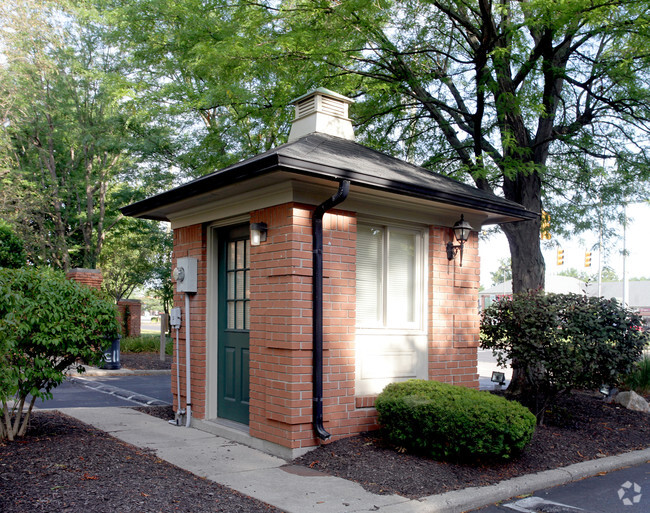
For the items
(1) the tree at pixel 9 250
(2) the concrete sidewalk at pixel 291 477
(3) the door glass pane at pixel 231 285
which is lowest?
(2) the concrete sidewalk at pixel 291 477

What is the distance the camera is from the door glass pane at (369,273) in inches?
274

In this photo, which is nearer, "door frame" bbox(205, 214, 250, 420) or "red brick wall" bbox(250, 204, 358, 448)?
"red brick wall" bbox(250, 204, 358, 448)

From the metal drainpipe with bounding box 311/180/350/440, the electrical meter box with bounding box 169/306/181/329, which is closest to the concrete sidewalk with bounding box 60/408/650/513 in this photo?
the metal drainpipe with bounding box 311/180/350/440

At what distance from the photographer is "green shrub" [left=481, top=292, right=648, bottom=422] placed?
729cm

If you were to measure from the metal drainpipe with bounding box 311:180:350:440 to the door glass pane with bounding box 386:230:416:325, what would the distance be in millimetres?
1297

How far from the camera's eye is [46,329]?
19.8 feet

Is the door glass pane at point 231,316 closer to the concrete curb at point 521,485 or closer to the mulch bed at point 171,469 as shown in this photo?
the mulch bed at point 171,469

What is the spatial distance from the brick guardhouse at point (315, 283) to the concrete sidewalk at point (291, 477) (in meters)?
0.35

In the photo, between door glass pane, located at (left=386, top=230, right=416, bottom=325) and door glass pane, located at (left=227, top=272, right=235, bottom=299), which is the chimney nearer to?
door glass pane, located at (left=386, top=230, right=416, bottom=325)

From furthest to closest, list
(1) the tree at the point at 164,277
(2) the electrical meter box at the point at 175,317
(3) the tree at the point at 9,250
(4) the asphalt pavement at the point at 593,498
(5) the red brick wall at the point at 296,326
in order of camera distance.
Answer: (1) the tree at the point at 164,277 → (3) the tree at the point at 9,250 → (2) the electrical meter box at the point at 175,317 → (5) the red brick wall at the point at 296,326 → (4) the asphalt pavement at the point at 593,498

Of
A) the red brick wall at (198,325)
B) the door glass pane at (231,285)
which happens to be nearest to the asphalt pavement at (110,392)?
the red brick wall at (198,325)

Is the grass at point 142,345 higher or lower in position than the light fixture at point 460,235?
lower

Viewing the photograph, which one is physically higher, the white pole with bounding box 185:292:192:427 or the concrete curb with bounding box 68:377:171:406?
the white pole with bounding box 185:292:192:427

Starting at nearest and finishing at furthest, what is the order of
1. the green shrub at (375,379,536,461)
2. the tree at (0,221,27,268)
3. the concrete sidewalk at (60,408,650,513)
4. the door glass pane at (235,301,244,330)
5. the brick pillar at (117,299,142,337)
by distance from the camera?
the concrete sidewalk at (60,408,650,513)
the green shrub at (375,379,536,461)
the door glass pane at (235,301,244,330)
the tree at (0,221,27,268)
the brick pillar at (117,299,142,337)
